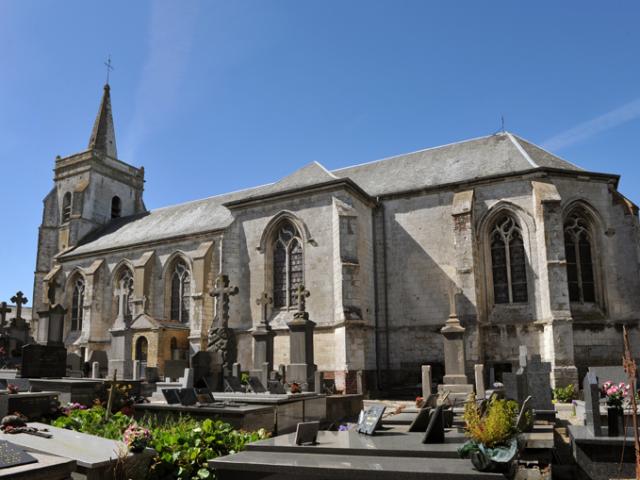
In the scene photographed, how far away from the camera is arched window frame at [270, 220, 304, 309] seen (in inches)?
828

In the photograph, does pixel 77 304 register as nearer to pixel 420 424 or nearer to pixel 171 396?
pixel 171 396

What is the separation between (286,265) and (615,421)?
49.6ft

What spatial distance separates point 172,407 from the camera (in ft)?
29.0

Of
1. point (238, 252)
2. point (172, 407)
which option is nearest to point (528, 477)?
point (172, 407)

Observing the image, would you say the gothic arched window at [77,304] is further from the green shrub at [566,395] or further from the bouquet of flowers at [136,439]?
the bouquet of flowers at [136,439]

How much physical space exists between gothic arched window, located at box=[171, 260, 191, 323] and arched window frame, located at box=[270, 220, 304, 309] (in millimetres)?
7637

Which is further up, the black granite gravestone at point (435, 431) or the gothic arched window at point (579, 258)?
the gothic arched window at point (579, 258)

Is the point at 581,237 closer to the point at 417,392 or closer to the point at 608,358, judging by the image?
the point at 608,358

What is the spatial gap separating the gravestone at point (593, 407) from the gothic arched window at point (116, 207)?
35.2 meters

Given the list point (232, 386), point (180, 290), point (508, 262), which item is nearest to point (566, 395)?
point (508, 262)

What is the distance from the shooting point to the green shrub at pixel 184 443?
222 inches

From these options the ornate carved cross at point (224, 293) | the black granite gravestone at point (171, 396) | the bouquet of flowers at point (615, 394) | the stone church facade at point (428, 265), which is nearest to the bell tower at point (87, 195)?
the stone church facade at point (428, 265)

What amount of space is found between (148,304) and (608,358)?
21493 millimetres

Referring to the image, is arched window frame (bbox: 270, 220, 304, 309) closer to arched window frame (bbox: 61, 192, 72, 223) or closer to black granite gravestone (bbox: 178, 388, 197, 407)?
black granite gravestone (bbox: 178, 388, 197, 407)
